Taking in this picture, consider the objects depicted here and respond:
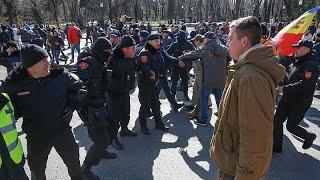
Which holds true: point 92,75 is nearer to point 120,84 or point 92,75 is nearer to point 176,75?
point 120,84

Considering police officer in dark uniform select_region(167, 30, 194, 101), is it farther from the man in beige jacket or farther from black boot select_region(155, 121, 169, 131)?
the man in beige jacket

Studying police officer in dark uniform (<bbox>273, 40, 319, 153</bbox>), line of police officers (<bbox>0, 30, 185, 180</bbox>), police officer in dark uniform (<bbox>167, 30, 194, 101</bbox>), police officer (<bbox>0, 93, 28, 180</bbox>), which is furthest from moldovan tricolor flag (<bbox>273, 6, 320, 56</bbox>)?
police officer (<bbox>0, 93, 28, 180</bbox>)

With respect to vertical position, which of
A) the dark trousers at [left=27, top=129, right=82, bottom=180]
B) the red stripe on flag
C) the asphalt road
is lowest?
the asphalt road

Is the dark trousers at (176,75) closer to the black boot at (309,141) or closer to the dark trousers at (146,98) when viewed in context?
the dark trousers at (146,98)

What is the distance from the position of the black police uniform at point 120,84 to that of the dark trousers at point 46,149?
78.6 inches

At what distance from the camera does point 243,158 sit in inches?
95.4

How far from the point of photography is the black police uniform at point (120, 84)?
228 inches

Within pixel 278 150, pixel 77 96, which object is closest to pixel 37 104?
pixel 77 96

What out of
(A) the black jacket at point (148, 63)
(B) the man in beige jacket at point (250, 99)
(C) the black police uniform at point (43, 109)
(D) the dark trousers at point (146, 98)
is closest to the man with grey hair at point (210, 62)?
(A) the black jacket at point (148, 63)

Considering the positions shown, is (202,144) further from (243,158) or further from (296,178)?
(243,158)

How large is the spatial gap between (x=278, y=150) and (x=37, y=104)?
3.90m

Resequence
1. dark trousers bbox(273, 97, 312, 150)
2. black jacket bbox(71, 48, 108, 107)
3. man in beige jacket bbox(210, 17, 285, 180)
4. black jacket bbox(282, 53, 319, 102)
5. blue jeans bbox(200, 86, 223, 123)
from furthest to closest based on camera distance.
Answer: blue jeans bbox(200, 86, 223, 123) < dark trousers bbox(273, 97, 312, 150) < black jacket bbox(282, 53, 319, 102) < black jacket bbox(71, 48, 108, 107) < man in beige jacket bbox(210, 17, 285, 180)

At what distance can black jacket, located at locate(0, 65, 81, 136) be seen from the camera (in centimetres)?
345

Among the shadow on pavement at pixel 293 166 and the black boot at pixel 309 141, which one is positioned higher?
the black boot at pixel 309 141
